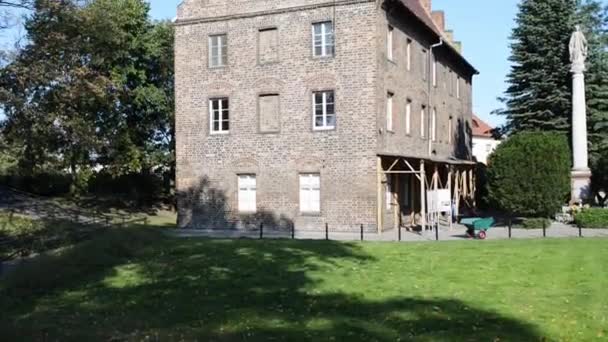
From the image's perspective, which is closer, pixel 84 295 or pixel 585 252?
pixel 84 295

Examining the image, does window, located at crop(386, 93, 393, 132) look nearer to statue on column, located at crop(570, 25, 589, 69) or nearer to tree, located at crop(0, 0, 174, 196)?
statue on column, located at crop(570, 25, 589, 69)

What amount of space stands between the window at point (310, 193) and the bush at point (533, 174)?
7269mm

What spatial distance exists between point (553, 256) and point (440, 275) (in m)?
4.31

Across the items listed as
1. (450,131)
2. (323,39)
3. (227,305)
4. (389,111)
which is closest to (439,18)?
(450,131)

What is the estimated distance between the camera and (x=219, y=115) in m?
28.9

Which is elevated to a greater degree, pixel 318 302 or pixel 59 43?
pixel 59 43

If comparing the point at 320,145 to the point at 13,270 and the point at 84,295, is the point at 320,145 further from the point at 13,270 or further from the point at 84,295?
the point at 84,295

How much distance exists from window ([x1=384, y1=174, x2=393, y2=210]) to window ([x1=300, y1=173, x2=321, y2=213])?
109 inches

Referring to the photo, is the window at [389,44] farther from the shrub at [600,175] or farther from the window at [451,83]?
the shrub at [600,175]

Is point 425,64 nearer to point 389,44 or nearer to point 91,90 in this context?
point 389,44

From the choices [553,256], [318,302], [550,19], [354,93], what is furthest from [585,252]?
[550,19]

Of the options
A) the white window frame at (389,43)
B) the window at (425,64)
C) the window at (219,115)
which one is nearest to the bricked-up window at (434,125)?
the window at (425,64)

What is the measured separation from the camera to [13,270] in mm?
15148

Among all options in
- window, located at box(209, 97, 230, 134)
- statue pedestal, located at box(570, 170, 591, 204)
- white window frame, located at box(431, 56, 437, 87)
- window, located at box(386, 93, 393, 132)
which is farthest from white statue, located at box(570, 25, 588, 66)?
window, located at box(209, 97, 230, 134)
